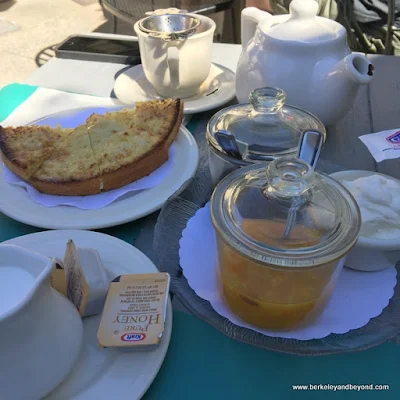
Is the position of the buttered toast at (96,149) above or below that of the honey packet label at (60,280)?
below

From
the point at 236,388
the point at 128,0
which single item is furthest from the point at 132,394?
the point at 128,0

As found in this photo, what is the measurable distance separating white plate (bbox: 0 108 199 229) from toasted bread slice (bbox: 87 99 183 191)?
0.12 feet

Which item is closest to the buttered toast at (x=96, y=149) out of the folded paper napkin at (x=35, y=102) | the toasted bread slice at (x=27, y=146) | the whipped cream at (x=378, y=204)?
the toasted bread slice at (x=27, y=146)

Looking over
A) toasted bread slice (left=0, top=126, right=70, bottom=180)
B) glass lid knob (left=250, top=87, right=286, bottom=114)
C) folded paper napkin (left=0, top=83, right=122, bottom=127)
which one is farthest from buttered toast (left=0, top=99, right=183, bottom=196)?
glass lid knob (left=250, top=87, right=286, bottom=114)

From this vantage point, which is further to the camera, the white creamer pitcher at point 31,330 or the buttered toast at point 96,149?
the buttered toast at point 96,149

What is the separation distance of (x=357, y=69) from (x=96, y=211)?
0.50 metres

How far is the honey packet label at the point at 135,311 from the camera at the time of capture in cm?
46

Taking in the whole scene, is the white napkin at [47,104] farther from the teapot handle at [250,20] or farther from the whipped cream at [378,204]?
the whipped cream at [378,204]

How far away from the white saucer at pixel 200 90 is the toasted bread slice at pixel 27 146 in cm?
22

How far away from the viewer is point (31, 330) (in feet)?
1.29

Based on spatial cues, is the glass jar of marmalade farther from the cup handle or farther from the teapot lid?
the cup handle

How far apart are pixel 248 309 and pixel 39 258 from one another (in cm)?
22

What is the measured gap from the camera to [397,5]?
158cm

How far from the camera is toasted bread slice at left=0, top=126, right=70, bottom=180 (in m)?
0.74
